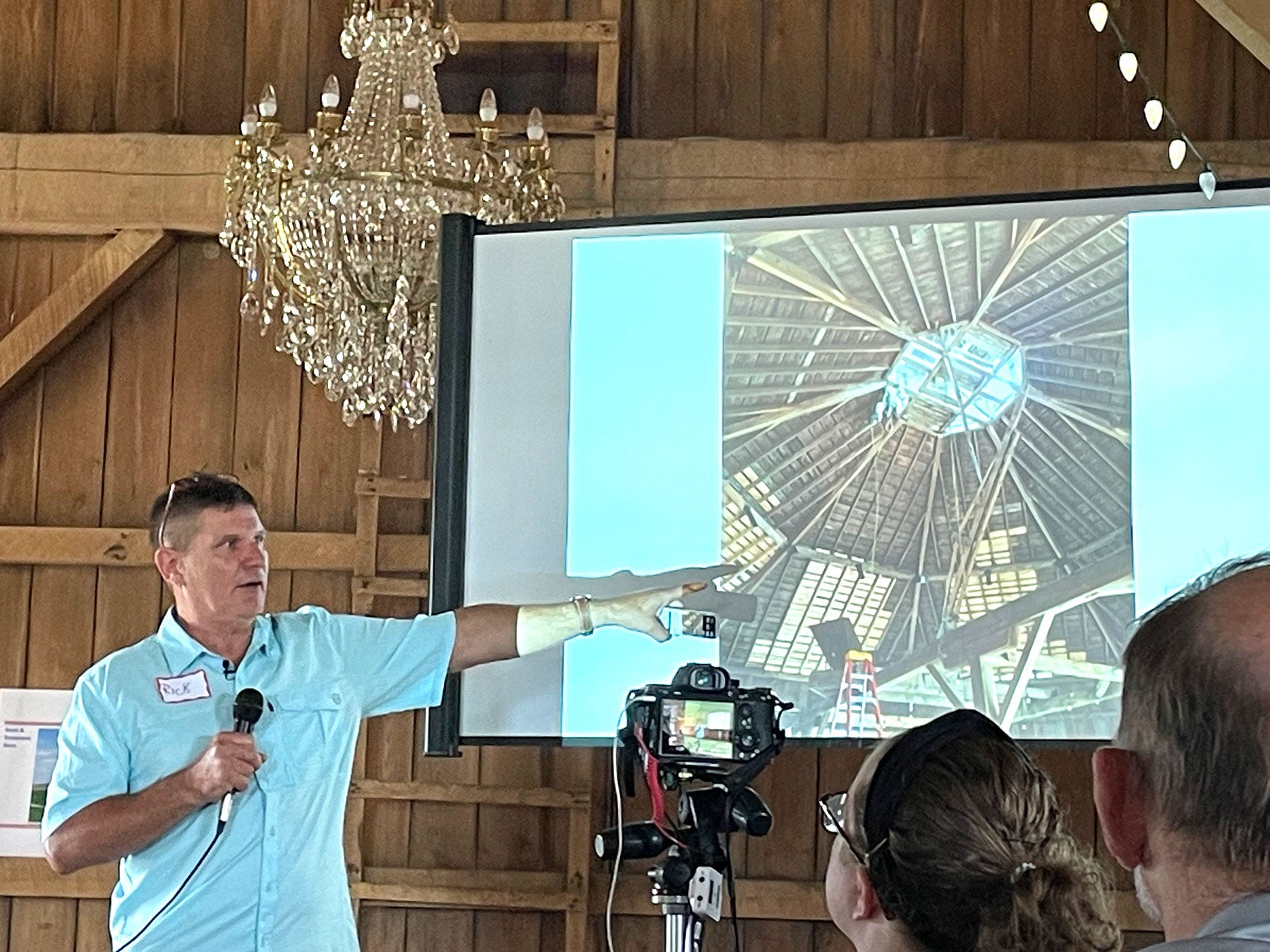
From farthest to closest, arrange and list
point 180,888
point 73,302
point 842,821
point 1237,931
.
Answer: point 73,302, point 180,888, point 842,821, point 1237,931

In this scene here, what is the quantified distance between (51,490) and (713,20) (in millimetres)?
2267

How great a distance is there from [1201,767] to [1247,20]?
336 cm

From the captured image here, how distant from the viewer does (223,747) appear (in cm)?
269

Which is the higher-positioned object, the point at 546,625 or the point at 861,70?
the point at 861,70

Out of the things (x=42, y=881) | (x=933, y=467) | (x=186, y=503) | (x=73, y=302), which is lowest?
(x=42, y=881)

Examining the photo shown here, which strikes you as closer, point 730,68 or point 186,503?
point 186,503

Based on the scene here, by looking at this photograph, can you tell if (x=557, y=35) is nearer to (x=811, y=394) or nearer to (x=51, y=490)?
(x=811, y=394)

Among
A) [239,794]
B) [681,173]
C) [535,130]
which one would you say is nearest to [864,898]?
[239,794]

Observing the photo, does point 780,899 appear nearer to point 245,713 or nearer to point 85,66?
point 245,713

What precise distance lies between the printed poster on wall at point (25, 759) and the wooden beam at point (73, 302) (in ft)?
2.81

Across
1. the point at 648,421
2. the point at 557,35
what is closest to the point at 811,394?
the point at 648,421

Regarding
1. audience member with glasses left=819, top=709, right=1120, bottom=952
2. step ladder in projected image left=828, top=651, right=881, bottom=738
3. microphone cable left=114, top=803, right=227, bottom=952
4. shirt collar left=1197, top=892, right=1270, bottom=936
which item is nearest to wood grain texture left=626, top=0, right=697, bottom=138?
step ladder in projected image left=828, top=651, right=881, bottom=738

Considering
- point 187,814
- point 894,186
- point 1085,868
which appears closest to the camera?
point 1085,868

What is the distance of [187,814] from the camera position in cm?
284
